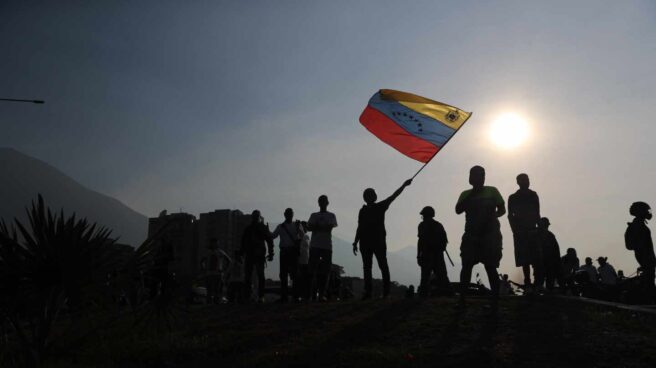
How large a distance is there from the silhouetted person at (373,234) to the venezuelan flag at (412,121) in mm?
1154

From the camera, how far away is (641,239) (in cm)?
1104

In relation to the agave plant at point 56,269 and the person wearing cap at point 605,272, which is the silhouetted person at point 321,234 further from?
the person wearing cap at point 605,272

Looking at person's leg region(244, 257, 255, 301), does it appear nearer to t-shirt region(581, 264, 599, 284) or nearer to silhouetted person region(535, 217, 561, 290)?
silhouetted person region(535, 217, 561, 290)

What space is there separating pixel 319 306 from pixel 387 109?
15.6ft

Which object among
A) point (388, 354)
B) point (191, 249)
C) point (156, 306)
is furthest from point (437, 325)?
point (191, 249)

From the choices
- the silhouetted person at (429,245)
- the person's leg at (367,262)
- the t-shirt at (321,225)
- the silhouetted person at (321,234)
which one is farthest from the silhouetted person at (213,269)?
the silhouetted person at (429,245)

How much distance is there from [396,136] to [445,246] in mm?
2895

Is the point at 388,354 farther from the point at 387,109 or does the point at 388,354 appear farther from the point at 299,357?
the point at 387,109

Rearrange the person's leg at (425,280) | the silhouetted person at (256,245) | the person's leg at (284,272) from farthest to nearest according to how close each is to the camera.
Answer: the person's leg at (425,280) → the silhouetted person at (256,245) → the person's leg at (284,272)

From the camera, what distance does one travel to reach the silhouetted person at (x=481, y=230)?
8781 mm

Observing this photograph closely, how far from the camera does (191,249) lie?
314 ft

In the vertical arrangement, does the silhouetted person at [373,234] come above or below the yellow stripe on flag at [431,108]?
below

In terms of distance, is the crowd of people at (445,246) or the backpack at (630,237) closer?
the crowd of people at (445,246)

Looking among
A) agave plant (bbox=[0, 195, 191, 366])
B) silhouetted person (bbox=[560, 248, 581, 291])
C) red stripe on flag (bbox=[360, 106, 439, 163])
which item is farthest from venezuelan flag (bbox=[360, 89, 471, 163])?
silhouetted person (bbox=[560, 248, 581, 291])
